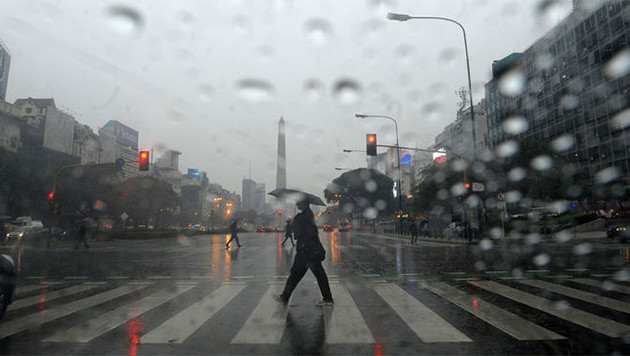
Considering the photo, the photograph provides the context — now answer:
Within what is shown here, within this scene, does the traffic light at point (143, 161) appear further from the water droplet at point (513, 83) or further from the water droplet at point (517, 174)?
the water droplet at point (513, 83)

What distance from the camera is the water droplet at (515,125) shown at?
60.0 meters

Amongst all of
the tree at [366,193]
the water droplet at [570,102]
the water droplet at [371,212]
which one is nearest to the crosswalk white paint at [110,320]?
the water droplet at [570,102]

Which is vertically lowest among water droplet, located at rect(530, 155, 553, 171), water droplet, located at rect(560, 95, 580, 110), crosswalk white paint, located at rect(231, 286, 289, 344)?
crosswalk white paint, located at rect(231, 286, 289, 344)

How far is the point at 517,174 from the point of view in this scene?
125 ft

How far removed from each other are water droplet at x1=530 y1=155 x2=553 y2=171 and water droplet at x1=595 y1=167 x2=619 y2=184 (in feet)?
29.6

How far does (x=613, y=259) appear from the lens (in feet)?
40.5

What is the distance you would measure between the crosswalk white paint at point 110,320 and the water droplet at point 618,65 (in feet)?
154

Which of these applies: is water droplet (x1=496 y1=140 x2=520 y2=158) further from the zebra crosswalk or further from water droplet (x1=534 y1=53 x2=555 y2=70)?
the zebra crosswalk

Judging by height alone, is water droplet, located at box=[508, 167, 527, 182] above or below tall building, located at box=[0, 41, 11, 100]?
below

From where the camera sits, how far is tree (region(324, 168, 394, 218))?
87250 millimetres

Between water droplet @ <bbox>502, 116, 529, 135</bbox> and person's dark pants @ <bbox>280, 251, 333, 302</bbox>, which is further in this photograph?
water droplet @ <bbox>502, 116, 529, 135</bbox>

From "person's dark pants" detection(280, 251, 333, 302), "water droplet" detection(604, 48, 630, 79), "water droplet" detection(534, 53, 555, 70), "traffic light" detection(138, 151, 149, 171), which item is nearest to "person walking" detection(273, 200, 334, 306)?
"person's dark pants" detection(280, 251, 333, 302)

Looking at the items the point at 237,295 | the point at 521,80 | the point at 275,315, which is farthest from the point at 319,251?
the point at 521,80

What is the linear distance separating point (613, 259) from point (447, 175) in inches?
1242
